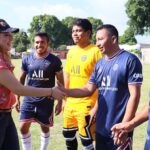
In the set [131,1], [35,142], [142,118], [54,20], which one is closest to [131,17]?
[131,1]

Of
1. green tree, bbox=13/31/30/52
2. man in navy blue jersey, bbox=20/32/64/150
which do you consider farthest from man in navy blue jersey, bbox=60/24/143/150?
green tree, bbox=13/31/30/52

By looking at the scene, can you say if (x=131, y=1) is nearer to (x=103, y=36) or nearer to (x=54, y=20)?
(x=103, y=36)

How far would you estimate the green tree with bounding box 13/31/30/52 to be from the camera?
99.8m

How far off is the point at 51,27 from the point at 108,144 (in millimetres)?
114105

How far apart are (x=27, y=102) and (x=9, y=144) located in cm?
223

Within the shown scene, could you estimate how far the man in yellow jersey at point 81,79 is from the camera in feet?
20.9

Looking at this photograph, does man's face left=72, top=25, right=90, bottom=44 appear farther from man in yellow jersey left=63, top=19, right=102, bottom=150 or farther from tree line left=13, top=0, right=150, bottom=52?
tree line left=13, top=0, right=150, bottom=52

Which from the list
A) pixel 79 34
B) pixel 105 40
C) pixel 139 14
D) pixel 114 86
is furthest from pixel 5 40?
pixel 139 14

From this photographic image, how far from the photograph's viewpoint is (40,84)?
7.22 m

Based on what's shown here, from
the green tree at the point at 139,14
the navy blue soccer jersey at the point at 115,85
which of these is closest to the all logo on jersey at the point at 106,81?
the navy blue soccer jersey at the point at 115,85

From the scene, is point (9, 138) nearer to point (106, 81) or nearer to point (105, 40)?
point (106, 81)

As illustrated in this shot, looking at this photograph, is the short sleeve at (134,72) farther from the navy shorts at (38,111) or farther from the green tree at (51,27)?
the green tree at (51,27)

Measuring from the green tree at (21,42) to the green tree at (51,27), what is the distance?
23.4 ft

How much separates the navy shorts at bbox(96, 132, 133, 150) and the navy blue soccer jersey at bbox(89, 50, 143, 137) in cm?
6
